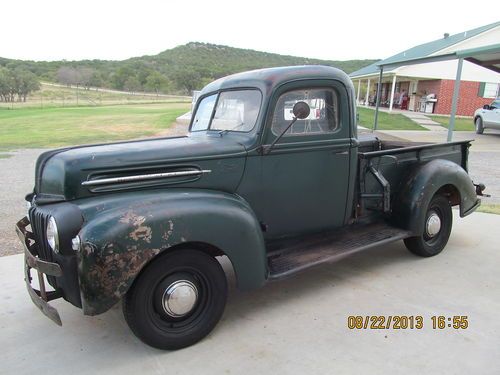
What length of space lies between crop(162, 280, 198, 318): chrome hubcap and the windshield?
1.28m

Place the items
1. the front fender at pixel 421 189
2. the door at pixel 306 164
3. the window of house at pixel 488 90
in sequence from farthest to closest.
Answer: the window of house at pixel 488 90 < the front fender at pixel 421 189 < the door at pixel 306 164

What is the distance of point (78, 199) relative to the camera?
8.57 ft

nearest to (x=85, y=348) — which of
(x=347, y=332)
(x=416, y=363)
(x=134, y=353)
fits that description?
(x=134, y=353)

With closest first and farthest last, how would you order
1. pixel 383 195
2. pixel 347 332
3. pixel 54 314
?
pixel 54 314 → pixel 347 332 → pixel 383 195

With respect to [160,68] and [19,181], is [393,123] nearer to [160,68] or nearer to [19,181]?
[19,181]

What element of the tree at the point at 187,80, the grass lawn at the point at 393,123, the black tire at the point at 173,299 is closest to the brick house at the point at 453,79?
the grass lawn at the point at 393,123

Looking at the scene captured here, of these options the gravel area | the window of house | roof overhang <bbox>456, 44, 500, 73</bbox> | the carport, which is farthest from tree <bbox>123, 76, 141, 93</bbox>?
roof overhang <bbox>456, 44, 500, 73</bbox>

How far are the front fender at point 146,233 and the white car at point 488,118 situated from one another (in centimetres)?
1758

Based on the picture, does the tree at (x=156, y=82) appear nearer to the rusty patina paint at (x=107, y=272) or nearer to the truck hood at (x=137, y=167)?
the truck hood at (x=137, y=167)

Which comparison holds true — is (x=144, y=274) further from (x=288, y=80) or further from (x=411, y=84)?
(x=411, y=84)

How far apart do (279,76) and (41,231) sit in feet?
6.66

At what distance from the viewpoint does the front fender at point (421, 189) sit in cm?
399

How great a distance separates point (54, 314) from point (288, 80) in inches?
91.0

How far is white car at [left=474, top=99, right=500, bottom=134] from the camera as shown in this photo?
1700 centimetres
